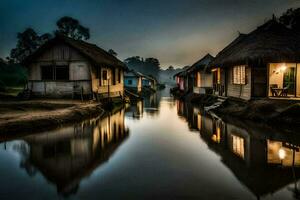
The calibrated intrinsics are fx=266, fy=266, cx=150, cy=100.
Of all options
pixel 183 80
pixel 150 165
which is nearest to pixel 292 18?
pixel 183 80

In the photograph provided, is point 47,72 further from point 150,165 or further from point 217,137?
point 150,165

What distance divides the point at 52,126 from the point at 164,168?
8463 millimetres

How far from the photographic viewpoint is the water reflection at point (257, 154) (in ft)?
21.1

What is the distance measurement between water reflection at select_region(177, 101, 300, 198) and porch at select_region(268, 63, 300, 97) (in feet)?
23.0

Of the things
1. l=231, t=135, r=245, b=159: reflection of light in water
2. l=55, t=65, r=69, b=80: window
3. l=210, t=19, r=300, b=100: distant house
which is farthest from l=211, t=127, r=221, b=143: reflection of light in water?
l=55, t=65, r=69, b=80: window

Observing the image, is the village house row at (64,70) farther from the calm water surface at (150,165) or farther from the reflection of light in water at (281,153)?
→ the reflection of light in water at (281,153)

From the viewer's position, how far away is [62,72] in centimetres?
2491

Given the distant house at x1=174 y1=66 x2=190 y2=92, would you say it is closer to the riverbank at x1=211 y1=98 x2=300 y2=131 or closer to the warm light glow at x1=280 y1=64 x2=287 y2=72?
the warm light glow at x1=280 y1=64 x2=287 y2=72

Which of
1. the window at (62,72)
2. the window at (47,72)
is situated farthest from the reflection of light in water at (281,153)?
the window at (47,72)

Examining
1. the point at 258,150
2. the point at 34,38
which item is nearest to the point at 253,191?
the point at 258,150

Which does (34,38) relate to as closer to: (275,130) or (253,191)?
Result: (275,130)

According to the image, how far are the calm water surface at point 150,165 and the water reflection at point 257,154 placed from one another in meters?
0.02

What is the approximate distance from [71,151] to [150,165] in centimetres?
317

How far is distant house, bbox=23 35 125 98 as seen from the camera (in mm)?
24094
